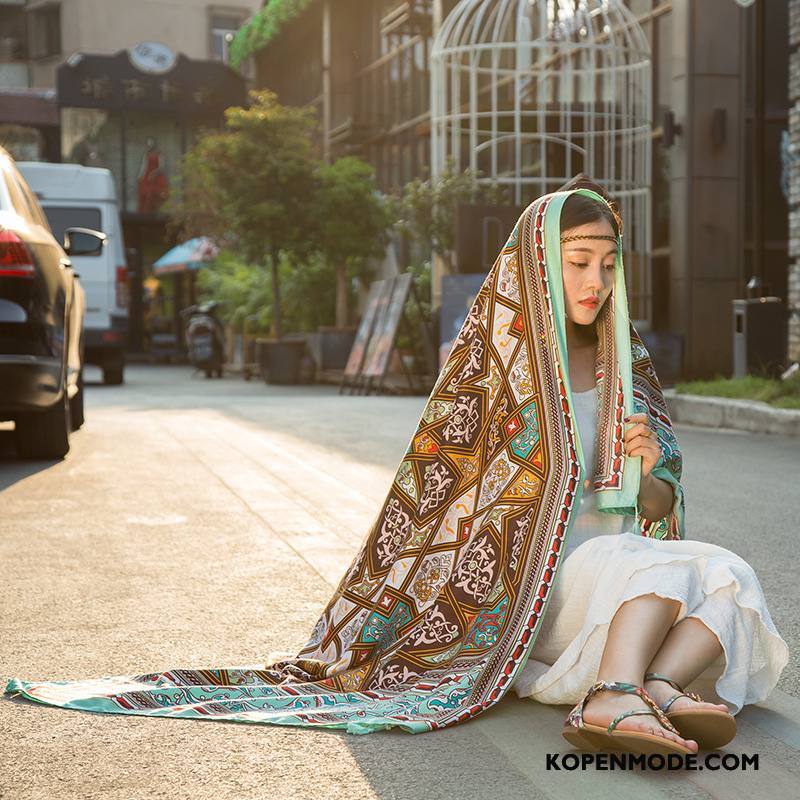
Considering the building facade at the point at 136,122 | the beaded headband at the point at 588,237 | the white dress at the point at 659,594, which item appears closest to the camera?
the white dress at the point at 659,594

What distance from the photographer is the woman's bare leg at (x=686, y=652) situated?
3.40 m

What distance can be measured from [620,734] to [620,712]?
0.06 meters

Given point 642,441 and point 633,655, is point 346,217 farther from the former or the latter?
point 633,655

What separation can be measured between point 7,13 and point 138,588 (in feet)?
161

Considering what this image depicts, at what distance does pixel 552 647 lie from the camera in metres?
3.82

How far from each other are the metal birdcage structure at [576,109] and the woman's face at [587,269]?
1570 cm

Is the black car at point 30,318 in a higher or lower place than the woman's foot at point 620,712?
higher

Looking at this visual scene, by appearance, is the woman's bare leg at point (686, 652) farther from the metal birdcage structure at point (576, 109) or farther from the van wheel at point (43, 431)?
the metal birdcage structure at point (576, 109)

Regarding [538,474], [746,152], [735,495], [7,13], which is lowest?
[735,495]

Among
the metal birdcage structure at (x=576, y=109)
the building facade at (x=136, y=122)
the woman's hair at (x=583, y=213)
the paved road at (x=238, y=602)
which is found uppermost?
the building facade at (x=136, y=122)

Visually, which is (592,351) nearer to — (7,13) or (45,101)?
(45,101)

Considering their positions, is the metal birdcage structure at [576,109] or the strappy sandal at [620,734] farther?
the metal birdcage structure at [576,109]

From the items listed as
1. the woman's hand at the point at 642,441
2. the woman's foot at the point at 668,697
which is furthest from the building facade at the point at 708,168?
the woman's foot at the point at 668,697

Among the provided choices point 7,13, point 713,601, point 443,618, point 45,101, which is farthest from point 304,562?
point 7,13
